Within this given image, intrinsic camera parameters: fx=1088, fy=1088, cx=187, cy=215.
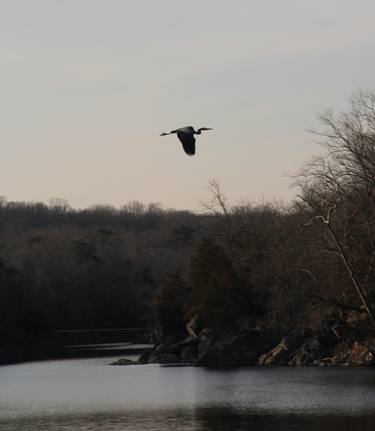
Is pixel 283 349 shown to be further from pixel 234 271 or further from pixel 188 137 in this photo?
pixel 188 137

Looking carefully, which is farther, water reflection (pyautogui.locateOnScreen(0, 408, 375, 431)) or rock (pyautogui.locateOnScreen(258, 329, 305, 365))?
rock (pyautogui.locateOnScreen(258, 329, 305, 365))

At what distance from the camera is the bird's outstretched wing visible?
29.4 m

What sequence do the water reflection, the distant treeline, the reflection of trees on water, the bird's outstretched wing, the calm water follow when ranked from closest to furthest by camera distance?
1. the bird's outstretched wing
2. the reflection of trees on water
3. the water reflection
4. the calm water
5. the distant treeline

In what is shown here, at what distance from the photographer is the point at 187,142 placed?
29469 millimetres

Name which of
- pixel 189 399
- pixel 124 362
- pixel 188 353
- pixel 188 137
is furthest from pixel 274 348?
pixel 188 137

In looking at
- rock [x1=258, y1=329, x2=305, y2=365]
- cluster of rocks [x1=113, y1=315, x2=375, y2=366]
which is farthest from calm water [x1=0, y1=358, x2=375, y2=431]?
rock [x1=258, y1=329, x2=305, y2=365]

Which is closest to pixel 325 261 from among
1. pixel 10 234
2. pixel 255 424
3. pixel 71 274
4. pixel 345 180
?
pixel 345 180

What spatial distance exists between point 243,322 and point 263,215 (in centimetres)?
2366

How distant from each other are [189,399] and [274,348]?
67.7 feet

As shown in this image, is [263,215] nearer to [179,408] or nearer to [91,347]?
[91,347]

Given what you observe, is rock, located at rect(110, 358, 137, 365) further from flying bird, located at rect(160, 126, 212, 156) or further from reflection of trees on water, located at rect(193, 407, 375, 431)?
flying bird, located at rect(160, 126, 212, 156)

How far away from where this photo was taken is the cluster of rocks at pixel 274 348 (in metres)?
58.3

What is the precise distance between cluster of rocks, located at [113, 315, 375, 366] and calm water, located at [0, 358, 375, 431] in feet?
10.5

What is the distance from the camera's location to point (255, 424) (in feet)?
114
